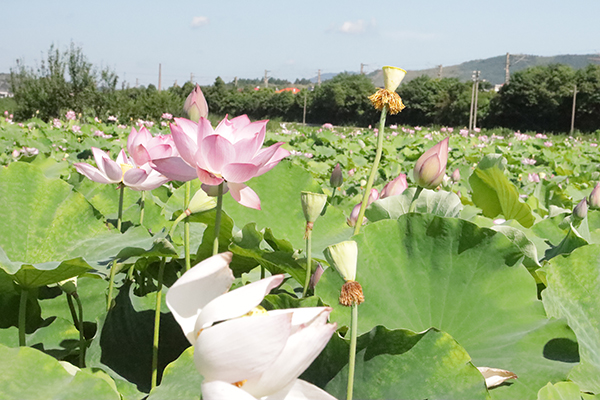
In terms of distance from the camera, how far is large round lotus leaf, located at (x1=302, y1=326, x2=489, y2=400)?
385 mm

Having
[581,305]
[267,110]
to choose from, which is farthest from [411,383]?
[267,110]

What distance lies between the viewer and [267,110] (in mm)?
38844

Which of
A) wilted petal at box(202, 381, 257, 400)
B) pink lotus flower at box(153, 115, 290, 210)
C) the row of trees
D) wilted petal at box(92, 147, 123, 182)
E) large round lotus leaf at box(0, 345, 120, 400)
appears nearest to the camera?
wilted petal at box(202, 381, 257, 400)

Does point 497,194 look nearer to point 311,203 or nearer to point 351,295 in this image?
point 311,203

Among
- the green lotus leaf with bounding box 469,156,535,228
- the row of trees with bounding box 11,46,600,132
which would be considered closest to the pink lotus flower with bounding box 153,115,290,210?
the green lotus leaf with bounding box 469,156,535,228

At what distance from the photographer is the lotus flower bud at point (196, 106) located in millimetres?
712

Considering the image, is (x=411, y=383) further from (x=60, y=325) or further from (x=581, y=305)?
(x=60, y=325)

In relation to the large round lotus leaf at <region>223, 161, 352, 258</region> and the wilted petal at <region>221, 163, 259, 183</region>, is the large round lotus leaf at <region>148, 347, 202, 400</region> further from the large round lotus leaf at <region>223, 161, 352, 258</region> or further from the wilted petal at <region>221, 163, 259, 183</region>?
the large round lotus leaf at <region>223, 161, 352, 258</region>

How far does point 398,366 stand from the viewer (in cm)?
39

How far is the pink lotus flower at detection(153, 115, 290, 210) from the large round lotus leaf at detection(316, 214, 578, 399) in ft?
0.43

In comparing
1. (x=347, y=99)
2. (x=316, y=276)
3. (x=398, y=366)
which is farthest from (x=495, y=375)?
(x=347, y=99)

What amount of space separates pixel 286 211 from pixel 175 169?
0.38 meters

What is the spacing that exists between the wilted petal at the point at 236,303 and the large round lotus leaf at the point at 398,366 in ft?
0.44

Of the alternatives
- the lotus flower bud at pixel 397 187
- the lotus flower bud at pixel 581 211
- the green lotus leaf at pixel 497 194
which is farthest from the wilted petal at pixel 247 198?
the green lotus leaf at pixel 497 194
